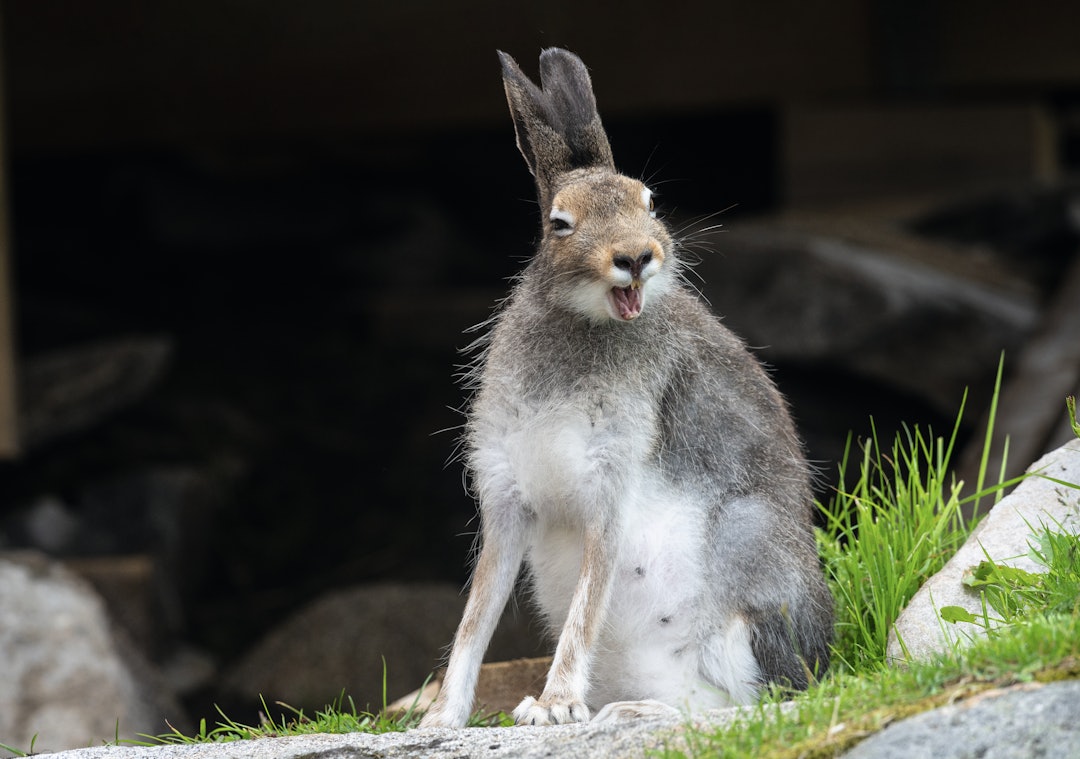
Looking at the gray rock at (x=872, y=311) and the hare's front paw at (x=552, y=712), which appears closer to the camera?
the hare's front paw at (x=552, y=712)

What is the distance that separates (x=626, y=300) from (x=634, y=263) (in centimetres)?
12

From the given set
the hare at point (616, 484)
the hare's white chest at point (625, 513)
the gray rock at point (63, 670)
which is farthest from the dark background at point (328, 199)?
the hare's white chest at point (625, 513)

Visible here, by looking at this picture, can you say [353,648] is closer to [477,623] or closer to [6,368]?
[6,368]

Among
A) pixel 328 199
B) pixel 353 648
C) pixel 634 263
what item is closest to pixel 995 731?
pixel 634 263

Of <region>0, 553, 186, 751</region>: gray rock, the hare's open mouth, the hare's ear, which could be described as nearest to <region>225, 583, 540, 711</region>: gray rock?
<region>0, 553, 186, 751</region>: gray rock

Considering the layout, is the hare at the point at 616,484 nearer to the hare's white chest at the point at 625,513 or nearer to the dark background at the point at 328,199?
the hare's white chest at the point at 625,513

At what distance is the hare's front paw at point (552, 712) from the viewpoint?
4.18m

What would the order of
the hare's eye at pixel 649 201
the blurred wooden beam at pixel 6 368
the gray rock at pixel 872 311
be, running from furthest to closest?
1. the gray rock at pixel 872 311
2. the blurred wooden beam at pixel 6 368
3. the hare's eye at pixel 649 201

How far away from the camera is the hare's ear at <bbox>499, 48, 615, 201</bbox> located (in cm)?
472

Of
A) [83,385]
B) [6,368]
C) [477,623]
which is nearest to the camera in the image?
[477,623]

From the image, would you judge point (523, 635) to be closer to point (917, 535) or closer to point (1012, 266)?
point (917, 535)

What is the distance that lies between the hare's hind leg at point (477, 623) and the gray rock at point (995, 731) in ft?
4.87

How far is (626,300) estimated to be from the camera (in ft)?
14.1

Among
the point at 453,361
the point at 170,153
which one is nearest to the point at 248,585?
the point at 453,361
